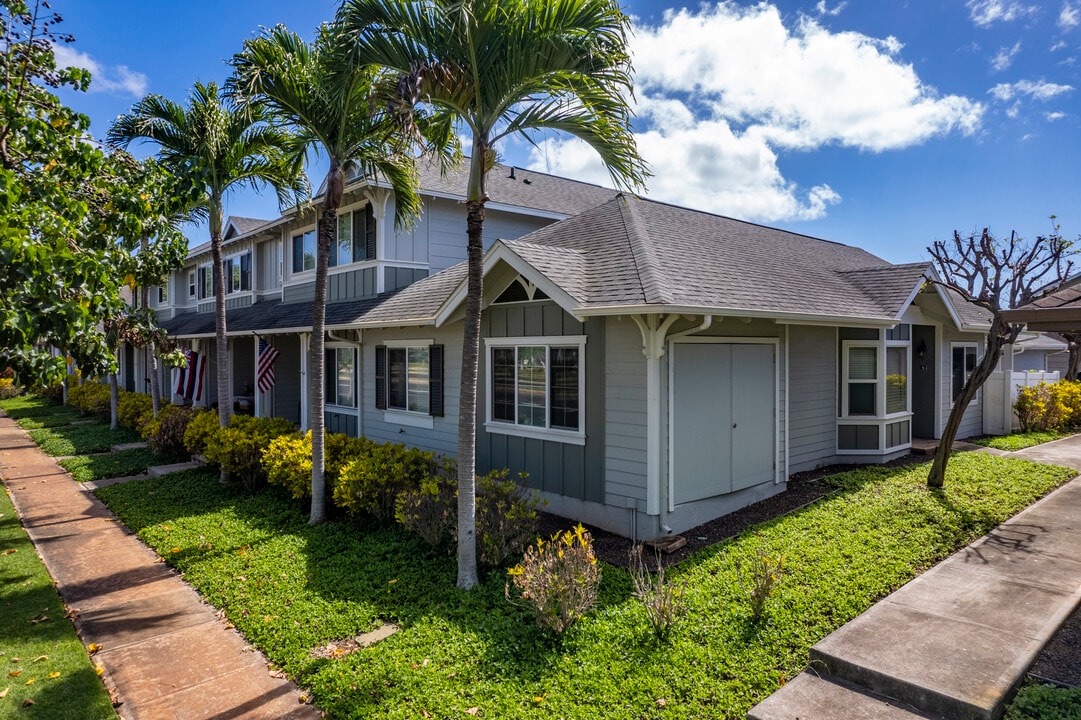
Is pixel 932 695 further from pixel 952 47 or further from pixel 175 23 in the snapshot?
pixel 175 23

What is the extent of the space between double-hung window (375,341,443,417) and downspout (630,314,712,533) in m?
4.93

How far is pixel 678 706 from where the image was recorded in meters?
4.48

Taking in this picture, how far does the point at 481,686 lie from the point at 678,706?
1.55m

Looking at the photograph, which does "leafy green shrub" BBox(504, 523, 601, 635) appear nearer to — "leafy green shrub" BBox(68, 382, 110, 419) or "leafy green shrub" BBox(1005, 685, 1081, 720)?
"leafy green shrub" BBox(1005, 685, 1081, 720)

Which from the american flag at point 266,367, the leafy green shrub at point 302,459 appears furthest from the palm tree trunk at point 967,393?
the american flag at point 266,367

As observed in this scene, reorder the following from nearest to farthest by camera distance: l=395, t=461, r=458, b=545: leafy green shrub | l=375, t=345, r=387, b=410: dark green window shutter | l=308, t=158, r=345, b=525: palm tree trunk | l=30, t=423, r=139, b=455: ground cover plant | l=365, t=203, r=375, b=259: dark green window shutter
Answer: l=395, t=461, r=458, b=545: leafy green shrub < l=308, t=158, r=345, b=525: palm tree trunk < l=375, t=345, r=387, b=410: dark green window shutter < l=365, t=203, r=375, b=259: dark green window shutter < l=30, t=423, r=139, b=455: ground cover plant

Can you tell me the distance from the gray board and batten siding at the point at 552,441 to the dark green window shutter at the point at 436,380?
4.25 ft

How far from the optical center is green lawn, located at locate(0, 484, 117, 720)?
15.5 feet

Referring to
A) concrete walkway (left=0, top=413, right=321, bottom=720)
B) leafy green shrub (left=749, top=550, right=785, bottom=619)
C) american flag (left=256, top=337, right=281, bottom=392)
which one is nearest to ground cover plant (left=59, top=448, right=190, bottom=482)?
american flag (left=256, top=337, right=281, bottom=392)

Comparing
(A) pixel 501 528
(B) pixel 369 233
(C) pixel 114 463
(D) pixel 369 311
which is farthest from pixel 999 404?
(C) pixel 114 463

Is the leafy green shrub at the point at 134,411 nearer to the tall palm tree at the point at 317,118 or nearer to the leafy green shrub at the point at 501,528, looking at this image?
the tall palm tree at the point at 317,118

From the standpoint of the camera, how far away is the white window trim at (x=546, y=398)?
29.1 feet

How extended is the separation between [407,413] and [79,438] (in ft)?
41.8

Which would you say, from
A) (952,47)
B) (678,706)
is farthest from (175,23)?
(952,47)
